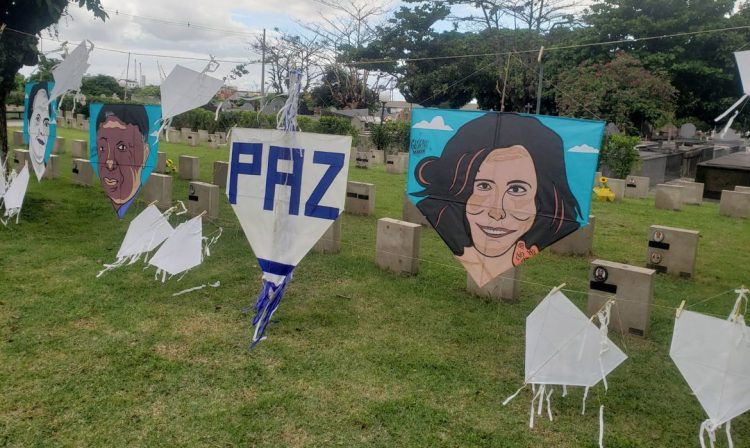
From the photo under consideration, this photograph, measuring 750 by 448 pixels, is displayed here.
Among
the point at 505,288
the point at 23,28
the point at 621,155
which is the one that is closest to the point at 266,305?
the point at 505,288

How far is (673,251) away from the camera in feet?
23.2

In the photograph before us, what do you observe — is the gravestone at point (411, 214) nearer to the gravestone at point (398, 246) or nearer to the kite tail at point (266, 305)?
the gravestone at point (398, 246)

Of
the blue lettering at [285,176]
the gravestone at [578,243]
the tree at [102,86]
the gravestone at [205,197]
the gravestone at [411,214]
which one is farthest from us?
the tree at [102,86]

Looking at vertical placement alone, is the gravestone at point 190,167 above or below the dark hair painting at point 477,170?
below

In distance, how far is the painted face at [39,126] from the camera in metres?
7.97

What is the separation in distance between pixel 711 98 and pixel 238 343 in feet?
85.2

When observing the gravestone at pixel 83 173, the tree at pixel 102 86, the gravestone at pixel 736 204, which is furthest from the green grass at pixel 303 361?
the tree at pixel 102 86

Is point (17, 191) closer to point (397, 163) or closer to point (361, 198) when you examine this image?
point (361, 198)

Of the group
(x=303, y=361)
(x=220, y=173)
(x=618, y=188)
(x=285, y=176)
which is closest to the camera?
(x=303, y=361)

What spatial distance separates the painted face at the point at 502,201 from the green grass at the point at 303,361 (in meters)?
0.92

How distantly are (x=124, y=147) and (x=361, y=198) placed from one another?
4.20 metres

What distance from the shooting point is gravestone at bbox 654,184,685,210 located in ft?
39.0

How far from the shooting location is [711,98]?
80.7ft

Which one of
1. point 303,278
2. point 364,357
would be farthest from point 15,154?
point 364,357
